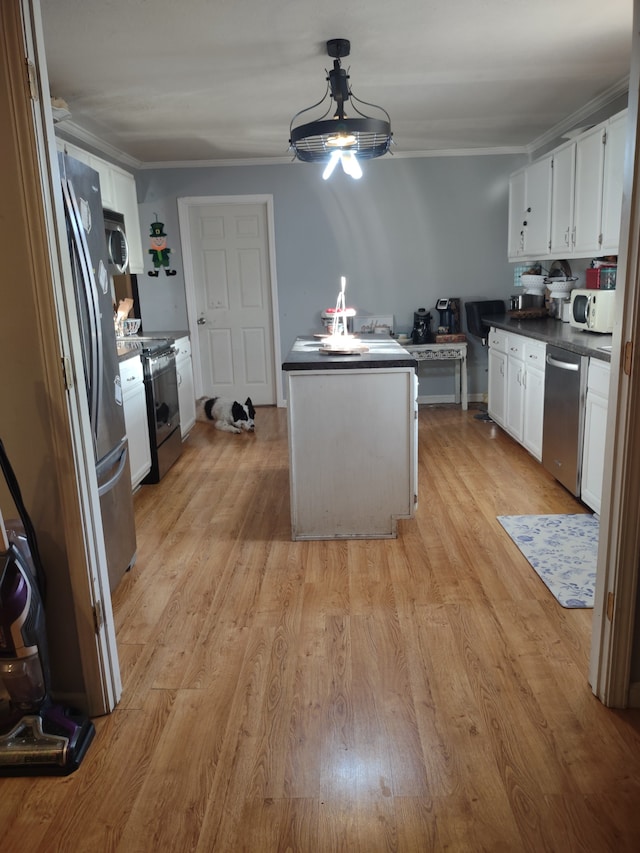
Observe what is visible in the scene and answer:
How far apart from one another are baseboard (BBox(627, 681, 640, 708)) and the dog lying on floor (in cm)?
401

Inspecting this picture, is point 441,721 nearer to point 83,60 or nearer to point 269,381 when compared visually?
point 83,60

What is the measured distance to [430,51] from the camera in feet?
10.8

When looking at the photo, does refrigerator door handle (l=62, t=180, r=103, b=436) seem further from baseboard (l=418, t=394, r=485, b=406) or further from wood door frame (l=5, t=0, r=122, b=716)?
baseboard (l=418, t=394, r=485, b=406)

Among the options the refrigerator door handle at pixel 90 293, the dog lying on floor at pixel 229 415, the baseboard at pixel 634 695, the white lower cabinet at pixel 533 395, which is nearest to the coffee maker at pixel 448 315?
the white lower cabinet at pixel 533 395

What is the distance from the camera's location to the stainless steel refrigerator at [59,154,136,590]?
2.33 m

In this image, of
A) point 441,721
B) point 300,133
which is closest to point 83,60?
point 300,133

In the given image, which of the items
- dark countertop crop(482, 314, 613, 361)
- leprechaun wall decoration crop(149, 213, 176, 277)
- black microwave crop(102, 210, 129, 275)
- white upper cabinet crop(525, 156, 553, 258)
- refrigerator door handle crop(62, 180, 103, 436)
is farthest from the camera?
leprechaun wall decoration crop(149, 213, 176, 277)

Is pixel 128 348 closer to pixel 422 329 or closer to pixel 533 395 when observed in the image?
pixel 533 395

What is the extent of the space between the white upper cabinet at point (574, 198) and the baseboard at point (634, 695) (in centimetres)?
236

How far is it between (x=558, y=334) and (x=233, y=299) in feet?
11.2

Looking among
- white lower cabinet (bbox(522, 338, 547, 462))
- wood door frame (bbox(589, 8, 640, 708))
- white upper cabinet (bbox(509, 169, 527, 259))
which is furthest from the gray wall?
wood door frame (bbox(589, 8, 640, 708))

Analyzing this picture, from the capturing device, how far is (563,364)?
12.0 feet

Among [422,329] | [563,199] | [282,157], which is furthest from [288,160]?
[563,199]

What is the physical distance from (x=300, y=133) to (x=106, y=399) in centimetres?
145
